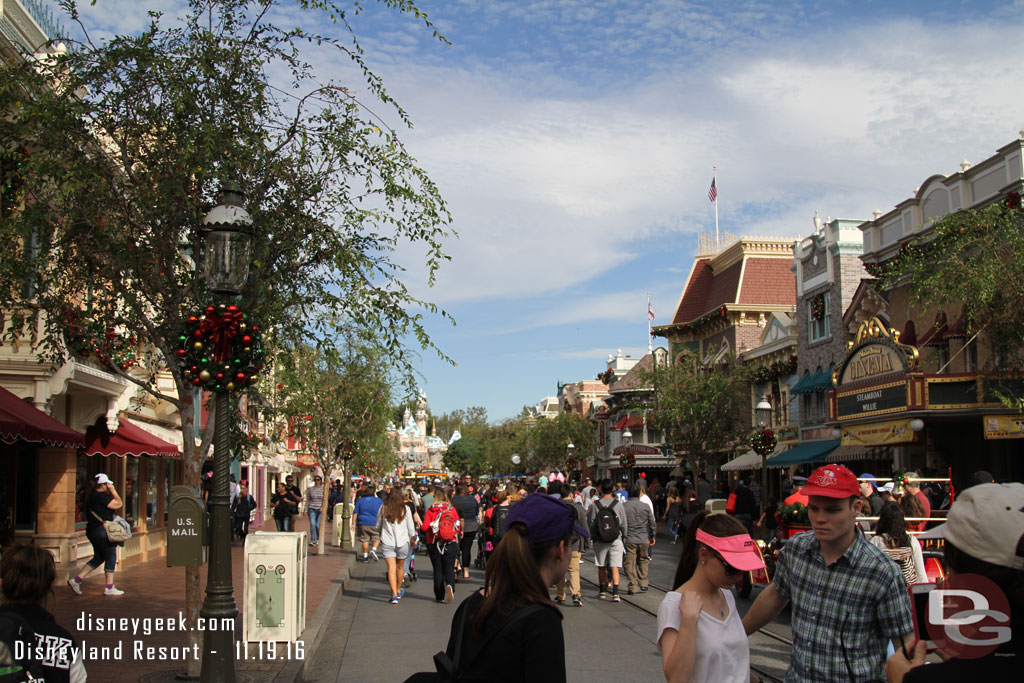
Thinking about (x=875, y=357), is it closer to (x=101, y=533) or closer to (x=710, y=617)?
(x=101, y=533)

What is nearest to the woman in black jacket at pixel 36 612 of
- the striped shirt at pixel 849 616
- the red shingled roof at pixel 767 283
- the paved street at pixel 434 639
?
the striped shirt at pixel 849 616

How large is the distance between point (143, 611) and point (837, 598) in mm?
10729

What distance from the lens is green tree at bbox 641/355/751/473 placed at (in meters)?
36.8

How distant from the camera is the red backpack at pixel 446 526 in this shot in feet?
46.4

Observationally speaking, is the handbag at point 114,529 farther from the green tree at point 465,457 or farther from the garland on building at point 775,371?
the green tree at point 465,457

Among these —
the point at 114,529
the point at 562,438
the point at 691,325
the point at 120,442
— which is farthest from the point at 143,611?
the point at 562,438

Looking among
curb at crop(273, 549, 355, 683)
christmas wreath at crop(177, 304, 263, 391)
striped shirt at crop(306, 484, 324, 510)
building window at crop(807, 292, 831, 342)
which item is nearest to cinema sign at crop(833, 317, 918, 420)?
building window at crop(807, 292, 831, 342)

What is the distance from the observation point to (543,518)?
3.24 m

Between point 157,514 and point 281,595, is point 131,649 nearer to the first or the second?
point 281,595

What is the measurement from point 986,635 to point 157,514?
24.6m

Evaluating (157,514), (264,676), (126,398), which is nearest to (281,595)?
(264,676)

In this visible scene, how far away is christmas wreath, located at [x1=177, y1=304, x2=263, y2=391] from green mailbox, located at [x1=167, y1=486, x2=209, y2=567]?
38.0 inches

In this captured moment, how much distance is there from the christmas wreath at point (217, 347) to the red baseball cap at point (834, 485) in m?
5.26

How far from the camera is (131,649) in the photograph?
9.62 m
